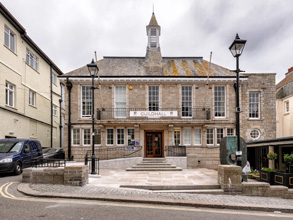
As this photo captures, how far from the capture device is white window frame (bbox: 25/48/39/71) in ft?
74.7

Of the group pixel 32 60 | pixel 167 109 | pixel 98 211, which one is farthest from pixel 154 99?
pixel 98 211

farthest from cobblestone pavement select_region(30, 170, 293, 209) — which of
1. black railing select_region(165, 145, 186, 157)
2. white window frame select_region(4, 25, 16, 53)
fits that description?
white window frame select_region(4, 25, 16, 53)

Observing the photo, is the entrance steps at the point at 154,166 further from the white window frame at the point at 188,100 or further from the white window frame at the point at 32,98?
the white window frame at the point at 32,98

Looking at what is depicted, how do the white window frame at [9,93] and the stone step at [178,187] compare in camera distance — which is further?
the white window frame at [9,93]

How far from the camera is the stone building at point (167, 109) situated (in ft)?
67.1

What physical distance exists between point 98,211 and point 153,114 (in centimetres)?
1416

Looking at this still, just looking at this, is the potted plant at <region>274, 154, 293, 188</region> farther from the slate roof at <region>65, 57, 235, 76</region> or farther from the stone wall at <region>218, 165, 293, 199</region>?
the slate roof at <region>65, 57, 235, 76</region>

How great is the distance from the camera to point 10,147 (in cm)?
1266

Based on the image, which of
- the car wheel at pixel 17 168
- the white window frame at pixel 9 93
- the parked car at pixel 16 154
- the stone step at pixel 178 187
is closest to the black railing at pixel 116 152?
the parked car at pixel 16 154

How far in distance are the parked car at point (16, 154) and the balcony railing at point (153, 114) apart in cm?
720

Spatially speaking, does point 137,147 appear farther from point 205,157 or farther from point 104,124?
point 205,157

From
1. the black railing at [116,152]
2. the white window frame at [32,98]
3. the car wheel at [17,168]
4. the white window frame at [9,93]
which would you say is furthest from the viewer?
the white window frame at [32,98]

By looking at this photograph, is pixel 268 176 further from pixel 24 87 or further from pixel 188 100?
pixel 24 87

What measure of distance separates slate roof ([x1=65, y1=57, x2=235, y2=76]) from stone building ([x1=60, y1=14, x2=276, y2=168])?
165 millimetres
